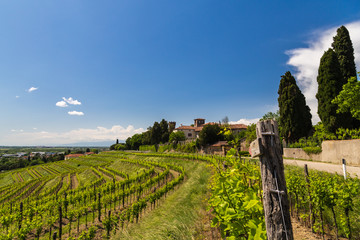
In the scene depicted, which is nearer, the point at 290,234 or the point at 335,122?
the point at 290,234

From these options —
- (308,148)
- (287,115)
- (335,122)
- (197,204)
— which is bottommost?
(197,204)

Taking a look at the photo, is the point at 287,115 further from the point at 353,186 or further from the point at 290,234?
the point at 290,234

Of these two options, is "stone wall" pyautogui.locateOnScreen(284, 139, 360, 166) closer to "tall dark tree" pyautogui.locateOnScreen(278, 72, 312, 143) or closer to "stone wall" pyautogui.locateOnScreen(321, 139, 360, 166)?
"stone wall" pyautogui.locateOnScreen(321, 139, 360, 166)

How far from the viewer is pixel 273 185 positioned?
72.9 inches

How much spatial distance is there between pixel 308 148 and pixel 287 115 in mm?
8591

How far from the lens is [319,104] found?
1720 cm

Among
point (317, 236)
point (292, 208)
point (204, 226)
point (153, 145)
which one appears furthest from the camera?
point (153, 145)

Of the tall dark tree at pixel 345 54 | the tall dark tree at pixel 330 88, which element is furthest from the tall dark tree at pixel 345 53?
the tall dark tree at pixel 330 88

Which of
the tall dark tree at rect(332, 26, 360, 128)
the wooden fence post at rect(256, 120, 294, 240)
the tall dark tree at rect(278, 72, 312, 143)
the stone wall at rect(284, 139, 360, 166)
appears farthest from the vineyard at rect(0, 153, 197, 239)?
the tall dark tree at rect(332, 26, 360, 128)

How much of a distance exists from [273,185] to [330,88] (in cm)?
2003

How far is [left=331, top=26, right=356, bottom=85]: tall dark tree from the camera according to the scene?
676 inches

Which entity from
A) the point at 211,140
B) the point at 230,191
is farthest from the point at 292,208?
the point at 211,140

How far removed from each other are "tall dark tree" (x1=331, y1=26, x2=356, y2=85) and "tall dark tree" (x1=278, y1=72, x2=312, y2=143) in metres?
6.60

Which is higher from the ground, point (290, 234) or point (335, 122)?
point (335, 122)
